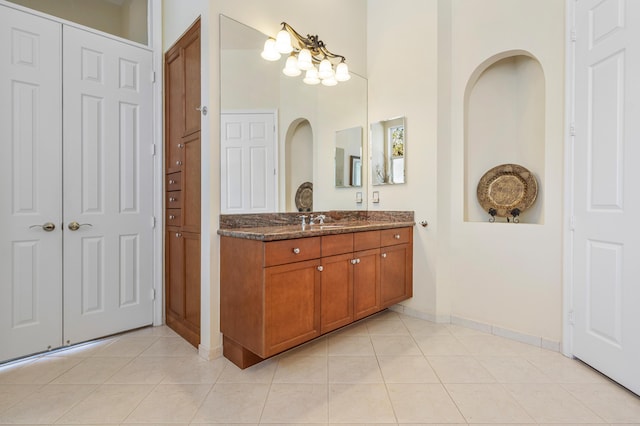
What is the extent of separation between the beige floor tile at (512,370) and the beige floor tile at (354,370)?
0.72 meters

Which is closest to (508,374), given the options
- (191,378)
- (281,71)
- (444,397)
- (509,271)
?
(444,397)

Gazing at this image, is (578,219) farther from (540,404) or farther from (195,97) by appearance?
(195,97)

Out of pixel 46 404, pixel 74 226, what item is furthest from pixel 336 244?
pixel 74 226

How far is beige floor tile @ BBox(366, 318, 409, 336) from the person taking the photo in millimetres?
2594

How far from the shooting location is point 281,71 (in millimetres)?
2529

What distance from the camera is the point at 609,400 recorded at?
168 cm

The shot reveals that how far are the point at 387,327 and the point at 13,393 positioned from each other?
2464 millimetres

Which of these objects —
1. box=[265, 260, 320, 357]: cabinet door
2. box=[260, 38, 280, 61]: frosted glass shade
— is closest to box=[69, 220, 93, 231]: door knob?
box=[265, 260, 320, 357]: cabinet door

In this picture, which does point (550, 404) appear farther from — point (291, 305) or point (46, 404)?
point (46, 404)

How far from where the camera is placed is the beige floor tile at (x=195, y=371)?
1.87 metres

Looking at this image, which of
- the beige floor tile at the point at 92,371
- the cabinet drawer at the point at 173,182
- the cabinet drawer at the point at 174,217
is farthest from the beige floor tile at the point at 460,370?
the cabinet drawer at the point at 173,182

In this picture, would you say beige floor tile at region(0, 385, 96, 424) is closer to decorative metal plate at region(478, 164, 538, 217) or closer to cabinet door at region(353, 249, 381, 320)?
cabinet door at region(353, 249, 381, 320)

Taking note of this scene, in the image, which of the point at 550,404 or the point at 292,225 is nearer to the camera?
the point at 550,404

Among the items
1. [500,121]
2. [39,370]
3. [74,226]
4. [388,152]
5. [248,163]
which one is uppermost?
[500,121]
